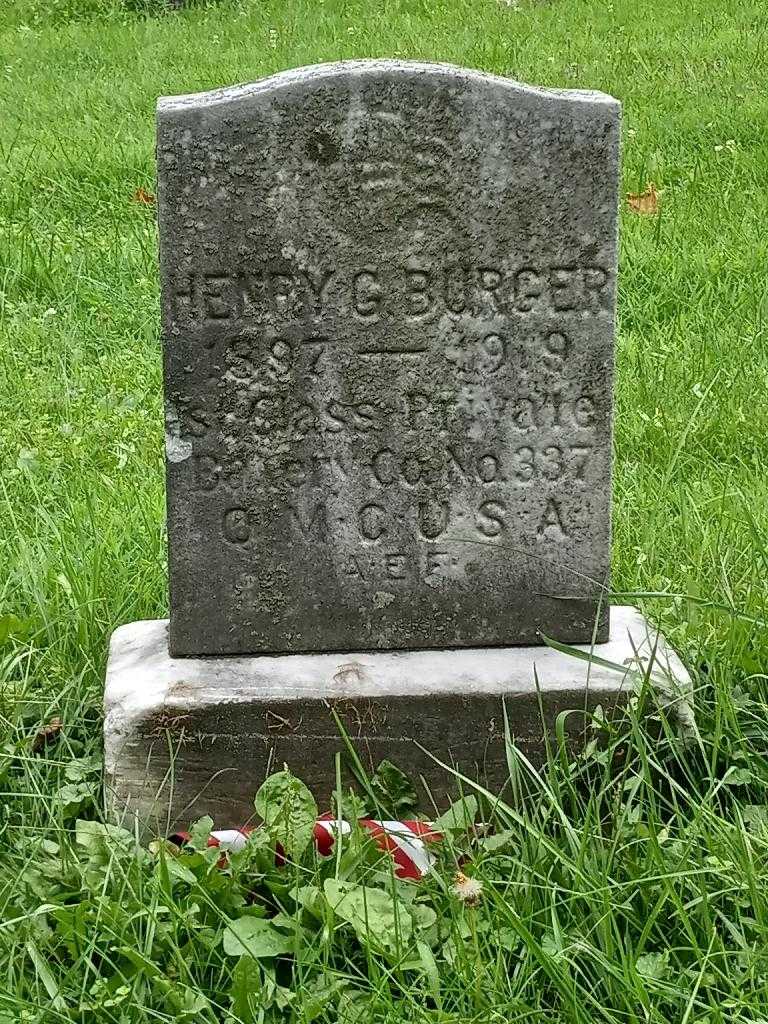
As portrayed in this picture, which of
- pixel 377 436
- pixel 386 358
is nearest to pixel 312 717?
pixel 377 436

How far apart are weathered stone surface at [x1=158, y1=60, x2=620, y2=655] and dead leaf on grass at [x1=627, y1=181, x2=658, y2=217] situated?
328 centimetres

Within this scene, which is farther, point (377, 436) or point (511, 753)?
point (377, 436)

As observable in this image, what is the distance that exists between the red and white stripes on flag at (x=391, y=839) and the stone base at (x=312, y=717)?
0.09 meters

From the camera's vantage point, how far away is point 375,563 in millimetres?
2480

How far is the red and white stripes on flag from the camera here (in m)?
2.24

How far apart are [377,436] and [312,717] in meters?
0.52

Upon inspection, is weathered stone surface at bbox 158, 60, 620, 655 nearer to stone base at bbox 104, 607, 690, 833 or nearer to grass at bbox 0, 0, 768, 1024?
stone base at bbox 104, 607, 690, 833

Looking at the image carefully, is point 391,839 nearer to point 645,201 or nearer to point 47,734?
point 47,734

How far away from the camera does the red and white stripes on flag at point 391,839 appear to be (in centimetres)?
224

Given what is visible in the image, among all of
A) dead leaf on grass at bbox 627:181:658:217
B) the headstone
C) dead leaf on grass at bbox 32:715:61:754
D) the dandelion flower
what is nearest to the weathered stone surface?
the headstone

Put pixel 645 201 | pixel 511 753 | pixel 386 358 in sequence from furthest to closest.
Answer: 1. pixel 645 201
2. pixel 386 358
3. pixel 511 753

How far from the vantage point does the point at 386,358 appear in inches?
93.4

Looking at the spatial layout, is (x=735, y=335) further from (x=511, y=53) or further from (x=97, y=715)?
(x=511, y=53)

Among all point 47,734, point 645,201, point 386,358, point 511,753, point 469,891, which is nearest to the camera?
point 469,891
